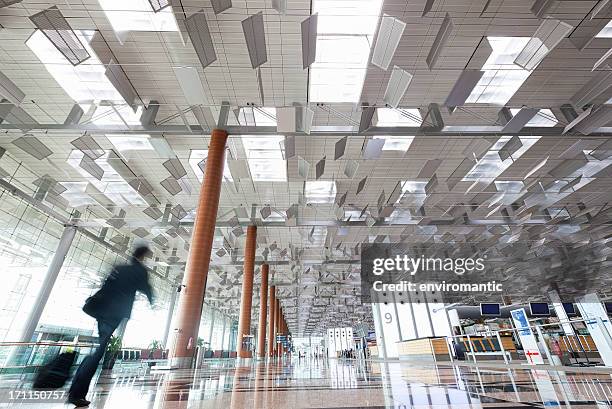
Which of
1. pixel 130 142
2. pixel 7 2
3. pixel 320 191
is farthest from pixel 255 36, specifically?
pixel 320 191

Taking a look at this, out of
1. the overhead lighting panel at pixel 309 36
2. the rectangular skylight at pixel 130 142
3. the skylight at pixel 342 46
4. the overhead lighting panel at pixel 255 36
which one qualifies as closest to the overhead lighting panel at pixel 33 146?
the rectangular skylight at pixel 130 142

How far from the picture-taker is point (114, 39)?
26.4ft

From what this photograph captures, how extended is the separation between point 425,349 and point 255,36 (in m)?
18.1

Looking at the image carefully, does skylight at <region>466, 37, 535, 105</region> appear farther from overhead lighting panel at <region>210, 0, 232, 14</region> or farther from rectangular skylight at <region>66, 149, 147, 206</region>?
rectangular skylight at <region>66, 149, 147, 206</region>

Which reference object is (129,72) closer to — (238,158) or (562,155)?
(238,158)

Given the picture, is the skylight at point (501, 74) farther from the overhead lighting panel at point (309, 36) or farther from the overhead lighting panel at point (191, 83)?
the overhead lighting panel at point (191, 83)

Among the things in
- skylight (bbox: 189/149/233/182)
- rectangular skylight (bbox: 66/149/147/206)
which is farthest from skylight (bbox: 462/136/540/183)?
rectangular skylight (bbox: 66/149/147/206)

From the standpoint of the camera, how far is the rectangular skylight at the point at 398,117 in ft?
32.9

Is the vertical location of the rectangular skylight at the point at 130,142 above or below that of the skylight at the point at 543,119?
above

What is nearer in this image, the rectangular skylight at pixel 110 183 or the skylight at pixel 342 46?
the skylight at pixel 342 46

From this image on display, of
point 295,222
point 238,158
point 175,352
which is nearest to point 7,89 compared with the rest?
point 238,158

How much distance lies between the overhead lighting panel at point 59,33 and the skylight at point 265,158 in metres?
5.11

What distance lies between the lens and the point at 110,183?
14.3 metres

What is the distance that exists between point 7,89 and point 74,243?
41.6 ft
